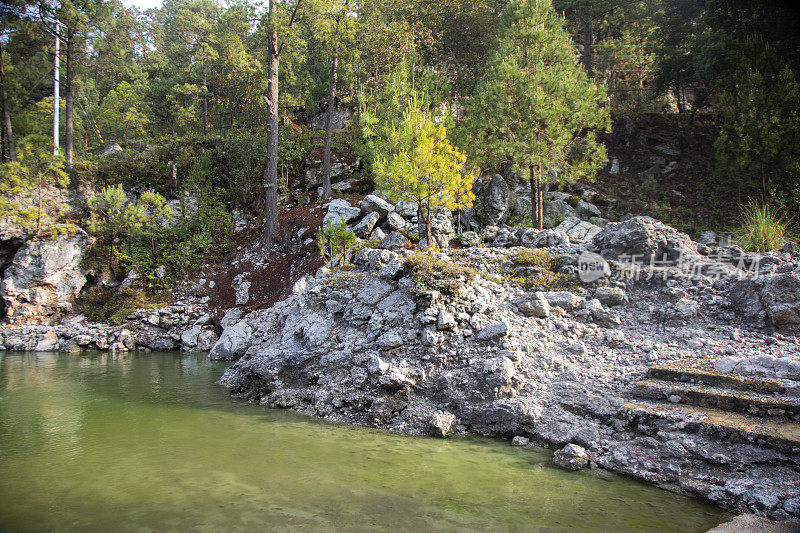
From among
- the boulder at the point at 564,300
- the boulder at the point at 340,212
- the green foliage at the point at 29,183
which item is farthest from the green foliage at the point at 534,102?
the green foliage at the point at 29,183

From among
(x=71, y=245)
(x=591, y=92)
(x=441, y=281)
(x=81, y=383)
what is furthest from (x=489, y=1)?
(x=81, y=383)

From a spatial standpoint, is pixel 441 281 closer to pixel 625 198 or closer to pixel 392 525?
pixel 392 525

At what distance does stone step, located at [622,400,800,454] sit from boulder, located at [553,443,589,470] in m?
1.16

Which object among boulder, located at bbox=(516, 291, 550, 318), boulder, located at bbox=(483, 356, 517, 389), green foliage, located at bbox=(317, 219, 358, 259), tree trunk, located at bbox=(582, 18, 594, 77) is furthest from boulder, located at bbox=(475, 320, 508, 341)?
tree trunk, located at bbox=(582, 18, 594, 77)

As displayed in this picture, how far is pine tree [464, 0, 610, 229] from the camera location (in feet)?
52.3

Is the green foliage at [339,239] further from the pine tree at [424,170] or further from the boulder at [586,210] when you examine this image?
the boulder at [586,210]

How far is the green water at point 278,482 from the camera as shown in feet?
15.0

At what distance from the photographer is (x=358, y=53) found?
71.9 ft

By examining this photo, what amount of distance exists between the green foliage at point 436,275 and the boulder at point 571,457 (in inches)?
157

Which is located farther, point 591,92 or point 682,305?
point 591,92

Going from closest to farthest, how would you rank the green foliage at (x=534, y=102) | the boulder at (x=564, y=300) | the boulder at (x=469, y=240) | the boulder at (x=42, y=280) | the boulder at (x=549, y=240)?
the boulder at (x=564, y=300) < the boulder at (x=549, y=240) < the boulder at (x=469, y=240) < the green foliage at (x=534, y=102) < the boulder at (x=42, y=280)

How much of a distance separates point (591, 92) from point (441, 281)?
12005mm

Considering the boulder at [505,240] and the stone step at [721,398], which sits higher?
the boulder at [505,240]

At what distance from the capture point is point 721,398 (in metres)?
6.34
